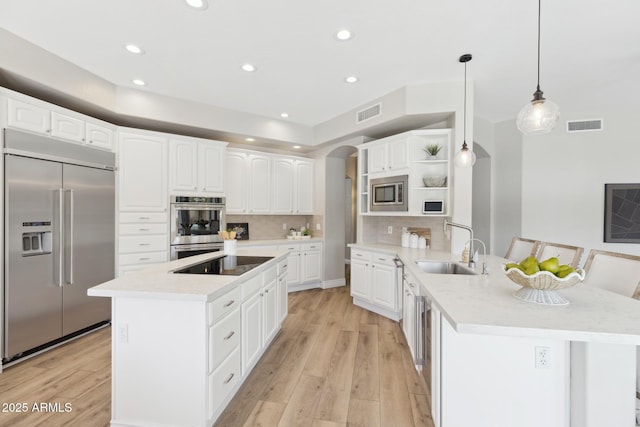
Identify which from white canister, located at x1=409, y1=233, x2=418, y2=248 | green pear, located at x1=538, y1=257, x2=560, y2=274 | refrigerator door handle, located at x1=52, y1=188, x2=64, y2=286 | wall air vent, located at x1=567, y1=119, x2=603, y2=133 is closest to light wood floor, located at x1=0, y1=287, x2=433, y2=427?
refrigerator door handle, located at x1=52, y1=188, x2=64, y2=286

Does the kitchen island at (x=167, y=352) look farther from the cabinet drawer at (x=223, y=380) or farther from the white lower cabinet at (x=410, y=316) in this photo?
the white lower cabinet at (x=410, y=316)

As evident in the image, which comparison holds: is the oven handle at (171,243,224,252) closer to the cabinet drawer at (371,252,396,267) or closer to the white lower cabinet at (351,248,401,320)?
the white lower cabinet at (351,248,401,320)

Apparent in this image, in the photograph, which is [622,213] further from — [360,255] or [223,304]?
[223,304]

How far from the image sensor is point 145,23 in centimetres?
228

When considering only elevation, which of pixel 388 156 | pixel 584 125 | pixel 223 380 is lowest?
pixel 223 380

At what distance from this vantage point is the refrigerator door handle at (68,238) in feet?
9.27

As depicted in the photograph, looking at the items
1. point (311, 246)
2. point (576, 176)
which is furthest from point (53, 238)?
point (576, 176)

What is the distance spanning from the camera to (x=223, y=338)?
1818mm

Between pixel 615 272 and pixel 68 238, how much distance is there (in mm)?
4720

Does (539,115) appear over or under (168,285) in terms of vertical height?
over

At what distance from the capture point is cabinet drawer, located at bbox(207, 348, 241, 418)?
1.67m

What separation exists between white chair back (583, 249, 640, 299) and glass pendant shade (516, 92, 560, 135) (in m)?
0.98

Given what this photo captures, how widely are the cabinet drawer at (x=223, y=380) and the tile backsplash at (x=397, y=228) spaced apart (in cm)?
280

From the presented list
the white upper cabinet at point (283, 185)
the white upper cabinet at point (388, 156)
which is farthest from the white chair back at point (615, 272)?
the white upper cabinet at point (283, 185)
